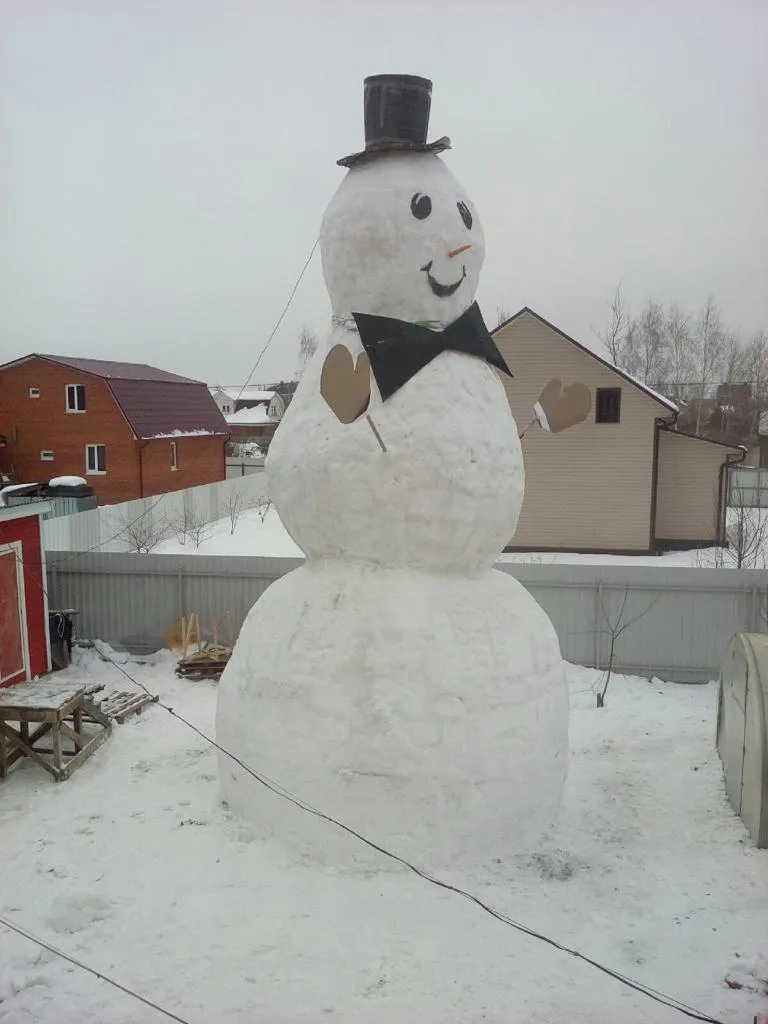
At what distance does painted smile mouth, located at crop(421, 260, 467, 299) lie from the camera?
579 cm

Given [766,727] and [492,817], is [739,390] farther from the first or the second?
[492,817]

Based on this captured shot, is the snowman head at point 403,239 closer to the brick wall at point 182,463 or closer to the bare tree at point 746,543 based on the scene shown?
the bare tree at point 746,543

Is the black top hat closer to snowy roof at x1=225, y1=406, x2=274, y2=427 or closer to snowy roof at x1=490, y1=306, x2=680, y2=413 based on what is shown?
snowy roof at x1=490, y1=306, x2=680, y2=413

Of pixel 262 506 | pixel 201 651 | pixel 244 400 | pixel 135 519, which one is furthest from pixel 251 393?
pixel 201 651

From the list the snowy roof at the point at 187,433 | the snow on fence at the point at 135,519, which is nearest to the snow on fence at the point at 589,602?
the snow on fence at the point at 135,519

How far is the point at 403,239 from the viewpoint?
5.71 m

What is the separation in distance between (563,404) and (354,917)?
13.8 feet

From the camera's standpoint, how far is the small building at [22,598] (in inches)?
398

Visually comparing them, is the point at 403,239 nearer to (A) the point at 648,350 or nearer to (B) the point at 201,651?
(B) the point at 201,651

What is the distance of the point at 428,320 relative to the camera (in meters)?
5.91

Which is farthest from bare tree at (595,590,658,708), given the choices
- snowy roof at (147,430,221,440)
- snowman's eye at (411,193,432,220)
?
snowy roof at (147,430,221,440)

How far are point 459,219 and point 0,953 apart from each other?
6048 mm

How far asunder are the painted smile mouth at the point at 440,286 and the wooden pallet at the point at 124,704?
6.12 metres

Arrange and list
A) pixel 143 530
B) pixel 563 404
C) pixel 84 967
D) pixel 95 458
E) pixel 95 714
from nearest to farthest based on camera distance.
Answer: pixel 84 967
pixel 563 404
pixel 95 714
pixel 143 530
pixel 95 458
